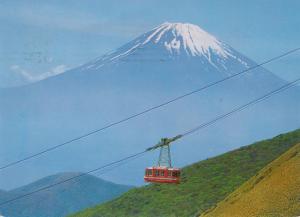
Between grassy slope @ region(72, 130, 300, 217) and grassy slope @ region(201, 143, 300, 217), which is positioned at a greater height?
grassy slope @ region(72, 130, 300, 217)

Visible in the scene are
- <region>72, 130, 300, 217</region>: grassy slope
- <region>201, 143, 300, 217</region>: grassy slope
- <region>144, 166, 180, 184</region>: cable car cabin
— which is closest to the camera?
<region>144, 166, 180, 184</region>: cable car cabin

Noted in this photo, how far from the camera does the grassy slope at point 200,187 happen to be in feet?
370

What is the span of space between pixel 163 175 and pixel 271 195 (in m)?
28.4

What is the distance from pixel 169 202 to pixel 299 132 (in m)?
23.9

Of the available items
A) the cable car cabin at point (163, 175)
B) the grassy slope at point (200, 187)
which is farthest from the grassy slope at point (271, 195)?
the cable car cabin at point (163, 175)

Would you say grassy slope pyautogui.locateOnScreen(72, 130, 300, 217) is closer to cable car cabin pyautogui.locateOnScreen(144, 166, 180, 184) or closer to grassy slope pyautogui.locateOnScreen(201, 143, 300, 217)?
grassy slope pyautogui.locateOnScreen(201, 143, 300, 217)

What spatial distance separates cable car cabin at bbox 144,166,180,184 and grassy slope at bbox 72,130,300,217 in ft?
163

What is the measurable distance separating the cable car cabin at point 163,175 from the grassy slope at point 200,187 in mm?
49777

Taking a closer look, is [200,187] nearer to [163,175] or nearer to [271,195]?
[271,195]

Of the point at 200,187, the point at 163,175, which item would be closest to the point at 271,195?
the point at 163,175

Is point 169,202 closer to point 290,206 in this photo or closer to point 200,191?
point 200,191

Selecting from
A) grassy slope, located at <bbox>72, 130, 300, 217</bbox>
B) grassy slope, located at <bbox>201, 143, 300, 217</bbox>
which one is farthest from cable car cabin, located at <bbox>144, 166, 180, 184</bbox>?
grassy slope, located at <bbox>72, 130, 300, 217</bbox>

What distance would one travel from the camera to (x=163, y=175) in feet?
189

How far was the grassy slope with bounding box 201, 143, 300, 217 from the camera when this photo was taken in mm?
79938
